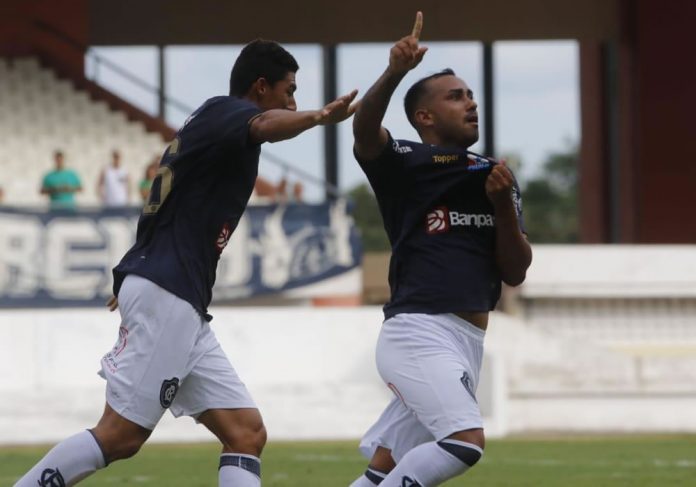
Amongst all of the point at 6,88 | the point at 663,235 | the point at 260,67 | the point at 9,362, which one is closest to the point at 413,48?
the point at 260,67

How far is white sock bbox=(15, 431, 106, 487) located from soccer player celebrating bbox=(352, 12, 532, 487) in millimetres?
1004

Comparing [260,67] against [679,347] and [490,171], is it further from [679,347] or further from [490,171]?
[679,347]

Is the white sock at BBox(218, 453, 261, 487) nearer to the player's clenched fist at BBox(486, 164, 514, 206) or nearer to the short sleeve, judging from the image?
the short sleeve

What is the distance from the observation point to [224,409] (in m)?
6.18

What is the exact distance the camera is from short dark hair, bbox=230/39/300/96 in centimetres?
615

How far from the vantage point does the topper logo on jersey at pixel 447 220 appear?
6.10m

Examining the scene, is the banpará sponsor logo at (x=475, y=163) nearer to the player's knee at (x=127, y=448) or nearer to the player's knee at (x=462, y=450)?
the player's knee at (x=462, y=450)

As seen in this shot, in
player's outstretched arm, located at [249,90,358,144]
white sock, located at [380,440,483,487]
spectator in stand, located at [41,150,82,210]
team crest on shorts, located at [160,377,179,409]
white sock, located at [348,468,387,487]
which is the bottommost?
white sock, located at [348,468,387,487]

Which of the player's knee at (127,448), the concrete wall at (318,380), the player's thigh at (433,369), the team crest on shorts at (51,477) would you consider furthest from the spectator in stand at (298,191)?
the team crest on shorts at (51,477)

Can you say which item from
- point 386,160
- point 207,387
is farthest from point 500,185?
point 207,387

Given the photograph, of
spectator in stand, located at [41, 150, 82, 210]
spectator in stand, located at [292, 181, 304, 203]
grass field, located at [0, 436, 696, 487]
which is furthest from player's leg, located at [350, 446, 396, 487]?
spectator in stand, located at [292, 181, 304, 203]

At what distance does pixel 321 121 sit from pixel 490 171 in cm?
85

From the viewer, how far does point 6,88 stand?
24.7 metres

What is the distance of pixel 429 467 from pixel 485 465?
17.5ft
